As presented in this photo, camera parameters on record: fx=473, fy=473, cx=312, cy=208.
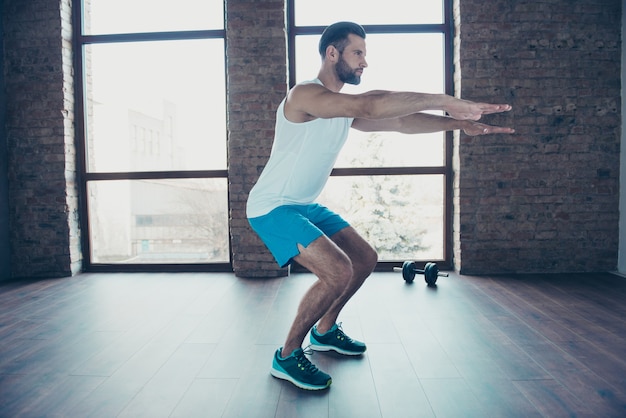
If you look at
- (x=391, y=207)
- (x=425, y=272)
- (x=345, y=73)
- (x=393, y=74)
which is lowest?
(x=425, y=272)

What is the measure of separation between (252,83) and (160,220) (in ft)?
5.42

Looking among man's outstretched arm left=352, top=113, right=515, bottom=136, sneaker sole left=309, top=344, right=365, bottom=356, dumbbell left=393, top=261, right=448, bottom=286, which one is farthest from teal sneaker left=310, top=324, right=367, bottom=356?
dumbbell left=393, top=261, right=448, bottom=286

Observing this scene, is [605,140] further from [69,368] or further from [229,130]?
[69,368]

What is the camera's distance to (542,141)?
4.32m

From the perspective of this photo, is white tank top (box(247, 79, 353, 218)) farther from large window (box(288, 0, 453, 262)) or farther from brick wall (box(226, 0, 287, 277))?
large window (box(288, 0, 453, 262))

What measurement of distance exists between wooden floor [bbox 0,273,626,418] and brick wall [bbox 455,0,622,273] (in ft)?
1.61

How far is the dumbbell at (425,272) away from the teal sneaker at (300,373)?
2.08 m

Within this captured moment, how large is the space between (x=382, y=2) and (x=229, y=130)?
1936mm

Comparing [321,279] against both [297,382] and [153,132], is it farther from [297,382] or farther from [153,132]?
[153,132]

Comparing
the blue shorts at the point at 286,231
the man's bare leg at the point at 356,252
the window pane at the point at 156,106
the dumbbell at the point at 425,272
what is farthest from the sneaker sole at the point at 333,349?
the window pane at the point at 156,106

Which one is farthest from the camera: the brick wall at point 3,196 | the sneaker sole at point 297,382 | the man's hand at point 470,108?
the brick wall at point 3,196

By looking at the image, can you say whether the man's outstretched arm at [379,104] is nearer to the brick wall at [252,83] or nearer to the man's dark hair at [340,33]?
the man's dark hair at [340,33]

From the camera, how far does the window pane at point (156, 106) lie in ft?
15.4

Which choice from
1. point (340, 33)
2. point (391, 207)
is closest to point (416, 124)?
point (340, 33)
